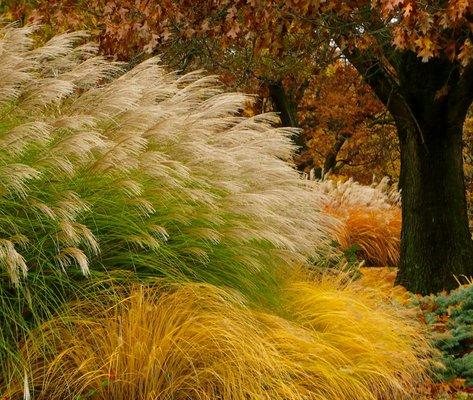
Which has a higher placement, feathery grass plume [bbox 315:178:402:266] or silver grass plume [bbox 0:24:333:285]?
silver grass plume [bbox 0:24:333:285]

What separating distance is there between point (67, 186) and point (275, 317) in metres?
1.31

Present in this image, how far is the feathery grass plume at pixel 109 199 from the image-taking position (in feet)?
12.0

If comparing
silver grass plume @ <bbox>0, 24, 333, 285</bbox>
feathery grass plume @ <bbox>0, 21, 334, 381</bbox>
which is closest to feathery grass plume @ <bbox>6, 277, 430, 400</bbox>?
feathery grass plume @ <bbox>0, 21, 334, 381</bbox>

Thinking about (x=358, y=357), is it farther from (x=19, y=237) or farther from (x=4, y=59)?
(x=4, y=59)

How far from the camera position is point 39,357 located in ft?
11.9

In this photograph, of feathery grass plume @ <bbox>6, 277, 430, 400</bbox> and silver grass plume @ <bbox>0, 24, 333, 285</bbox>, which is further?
silver grass plume @ <bbox>0, 24, 333, 285</bbox>

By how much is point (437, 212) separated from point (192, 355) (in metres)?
5.01

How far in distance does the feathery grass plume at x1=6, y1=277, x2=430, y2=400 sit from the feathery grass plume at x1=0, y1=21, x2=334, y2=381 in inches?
6.6

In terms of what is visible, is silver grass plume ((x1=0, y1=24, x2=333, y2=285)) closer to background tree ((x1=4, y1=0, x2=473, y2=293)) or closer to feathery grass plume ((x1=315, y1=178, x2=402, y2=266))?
background tree ((x1=4, y1=0, x2=473, y2=293))

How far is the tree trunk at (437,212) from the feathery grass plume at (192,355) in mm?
3931

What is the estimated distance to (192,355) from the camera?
3598 millimetres

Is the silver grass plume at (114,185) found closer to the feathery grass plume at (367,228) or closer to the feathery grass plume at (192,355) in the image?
the feathery grass plume at (192,355)

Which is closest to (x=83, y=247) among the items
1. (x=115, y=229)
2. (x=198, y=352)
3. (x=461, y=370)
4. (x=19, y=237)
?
(x=115, y=229)

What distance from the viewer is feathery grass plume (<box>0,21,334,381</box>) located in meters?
3.67
